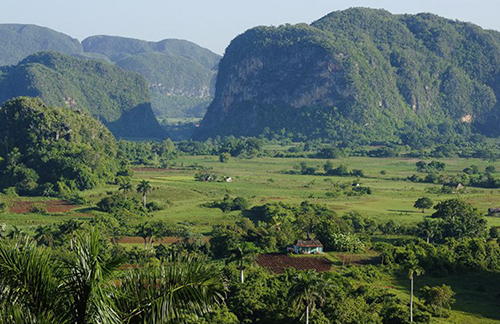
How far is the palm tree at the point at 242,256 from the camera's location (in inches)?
1686

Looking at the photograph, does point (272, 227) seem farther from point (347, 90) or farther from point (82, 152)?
point (347, 90)

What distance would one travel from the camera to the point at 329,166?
4601 inches

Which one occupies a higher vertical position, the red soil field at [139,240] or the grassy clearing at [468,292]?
the grassy clearing at [468,292]

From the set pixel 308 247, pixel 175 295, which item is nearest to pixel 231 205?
pixel 308 247

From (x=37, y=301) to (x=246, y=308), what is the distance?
91.1 ft

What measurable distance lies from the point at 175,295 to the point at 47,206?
243 ft

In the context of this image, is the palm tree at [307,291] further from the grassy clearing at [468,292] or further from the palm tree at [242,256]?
the palm tree at [242,256]

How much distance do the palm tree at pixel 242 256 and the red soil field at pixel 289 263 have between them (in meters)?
1.58

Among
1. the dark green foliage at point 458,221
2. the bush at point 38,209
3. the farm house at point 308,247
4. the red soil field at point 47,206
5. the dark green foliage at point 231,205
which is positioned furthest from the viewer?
the dark green foliage at point 231,205

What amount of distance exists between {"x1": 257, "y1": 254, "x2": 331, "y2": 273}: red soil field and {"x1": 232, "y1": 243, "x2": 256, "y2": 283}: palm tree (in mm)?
1585

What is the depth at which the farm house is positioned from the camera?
5453 cm

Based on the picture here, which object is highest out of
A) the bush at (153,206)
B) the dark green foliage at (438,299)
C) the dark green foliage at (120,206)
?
the dark green foliage at (438,299)

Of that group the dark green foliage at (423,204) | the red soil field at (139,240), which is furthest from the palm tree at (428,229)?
the red soil field at (139,240)

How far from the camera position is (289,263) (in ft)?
168
